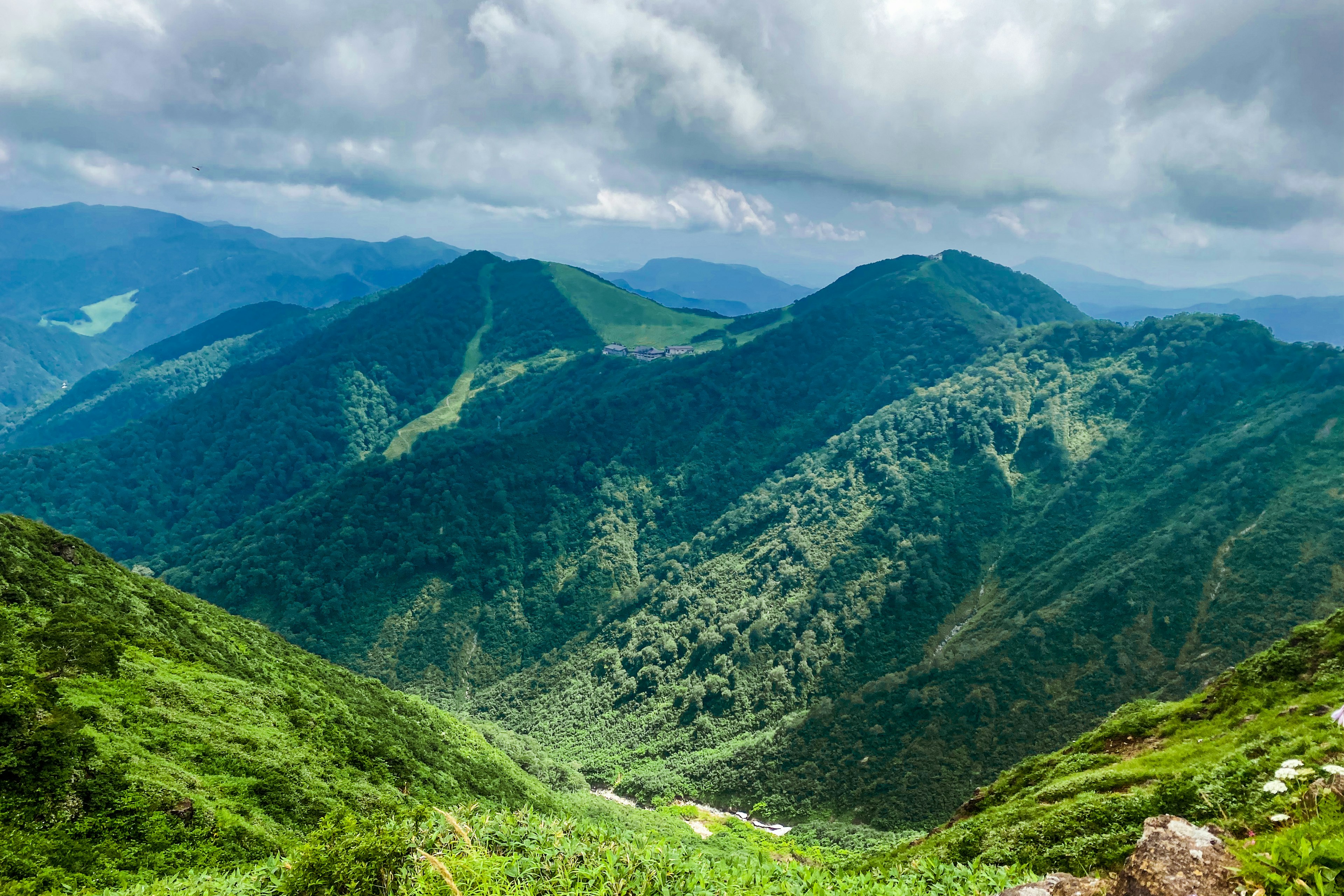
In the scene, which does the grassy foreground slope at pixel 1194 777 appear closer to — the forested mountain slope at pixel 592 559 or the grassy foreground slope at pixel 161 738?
the grassy foreground slope at pixel 161 738

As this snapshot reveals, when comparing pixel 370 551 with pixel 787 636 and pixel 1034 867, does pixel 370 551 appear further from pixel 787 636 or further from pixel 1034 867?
pixel 1034 867

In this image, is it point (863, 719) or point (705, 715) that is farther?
point (705, 715)

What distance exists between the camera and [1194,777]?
78.3 feet

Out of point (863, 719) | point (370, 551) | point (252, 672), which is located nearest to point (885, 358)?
point (863, 719)

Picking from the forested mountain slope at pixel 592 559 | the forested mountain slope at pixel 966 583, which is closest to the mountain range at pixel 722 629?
the forested mountain slope at pixel 966 583

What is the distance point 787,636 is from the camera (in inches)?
4432

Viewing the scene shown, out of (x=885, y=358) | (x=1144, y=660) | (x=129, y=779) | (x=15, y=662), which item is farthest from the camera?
(x=885, y=358)

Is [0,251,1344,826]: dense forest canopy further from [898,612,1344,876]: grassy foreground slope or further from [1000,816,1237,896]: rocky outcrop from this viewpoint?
[1000,816,1237,896]: rocky outcrop

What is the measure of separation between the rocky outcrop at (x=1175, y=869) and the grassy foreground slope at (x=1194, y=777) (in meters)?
0.84

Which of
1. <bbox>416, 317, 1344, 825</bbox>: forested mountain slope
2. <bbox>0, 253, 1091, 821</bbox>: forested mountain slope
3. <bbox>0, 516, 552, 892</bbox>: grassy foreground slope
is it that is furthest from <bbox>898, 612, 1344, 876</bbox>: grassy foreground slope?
<bbox>0, 253, 1091, 821</bbox>: forested mountain slope

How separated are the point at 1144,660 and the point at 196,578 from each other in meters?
177

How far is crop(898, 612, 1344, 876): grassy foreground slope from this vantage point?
15539 millimetres

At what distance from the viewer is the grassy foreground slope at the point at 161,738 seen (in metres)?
22.7

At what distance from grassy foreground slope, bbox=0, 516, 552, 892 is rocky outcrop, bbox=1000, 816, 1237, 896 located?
28.3 m
